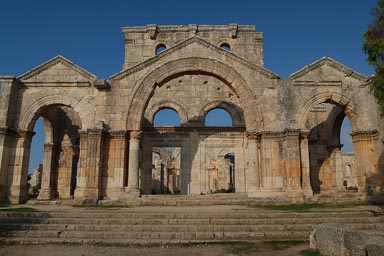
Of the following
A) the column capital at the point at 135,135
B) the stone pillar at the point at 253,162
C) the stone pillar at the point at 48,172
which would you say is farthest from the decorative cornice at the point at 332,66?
the stone pillar at the point at 48,172

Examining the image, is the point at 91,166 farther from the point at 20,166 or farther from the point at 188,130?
the point at 188,130

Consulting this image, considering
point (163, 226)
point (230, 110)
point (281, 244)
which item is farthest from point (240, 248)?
point (230, 110)

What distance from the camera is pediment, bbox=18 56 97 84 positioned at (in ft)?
55.1

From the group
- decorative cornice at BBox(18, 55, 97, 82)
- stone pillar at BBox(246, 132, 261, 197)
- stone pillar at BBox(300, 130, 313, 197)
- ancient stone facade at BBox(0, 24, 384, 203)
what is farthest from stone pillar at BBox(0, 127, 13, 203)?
stone pillar at BBox(300, 130, 313, 197)

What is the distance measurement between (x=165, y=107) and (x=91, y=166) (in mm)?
9775

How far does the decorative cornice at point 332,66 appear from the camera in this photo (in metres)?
16.7

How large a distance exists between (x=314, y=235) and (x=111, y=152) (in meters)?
11.2

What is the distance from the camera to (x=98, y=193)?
15195mm

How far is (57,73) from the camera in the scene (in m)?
17.0

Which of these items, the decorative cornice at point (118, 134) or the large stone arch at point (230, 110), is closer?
the decorative cornice at point (118, 134)

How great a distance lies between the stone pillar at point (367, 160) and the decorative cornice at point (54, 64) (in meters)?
13.8

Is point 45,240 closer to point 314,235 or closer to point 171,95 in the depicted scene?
point 314,235

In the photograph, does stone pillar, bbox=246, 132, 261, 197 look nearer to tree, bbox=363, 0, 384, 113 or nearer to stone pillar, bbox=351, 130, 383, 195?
stone pillar, bbox=351, 130, 383, 195

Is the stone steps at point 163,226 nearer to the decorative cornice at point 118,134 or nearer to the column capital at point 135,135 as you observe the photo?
the decorative cornice at point 118,134
